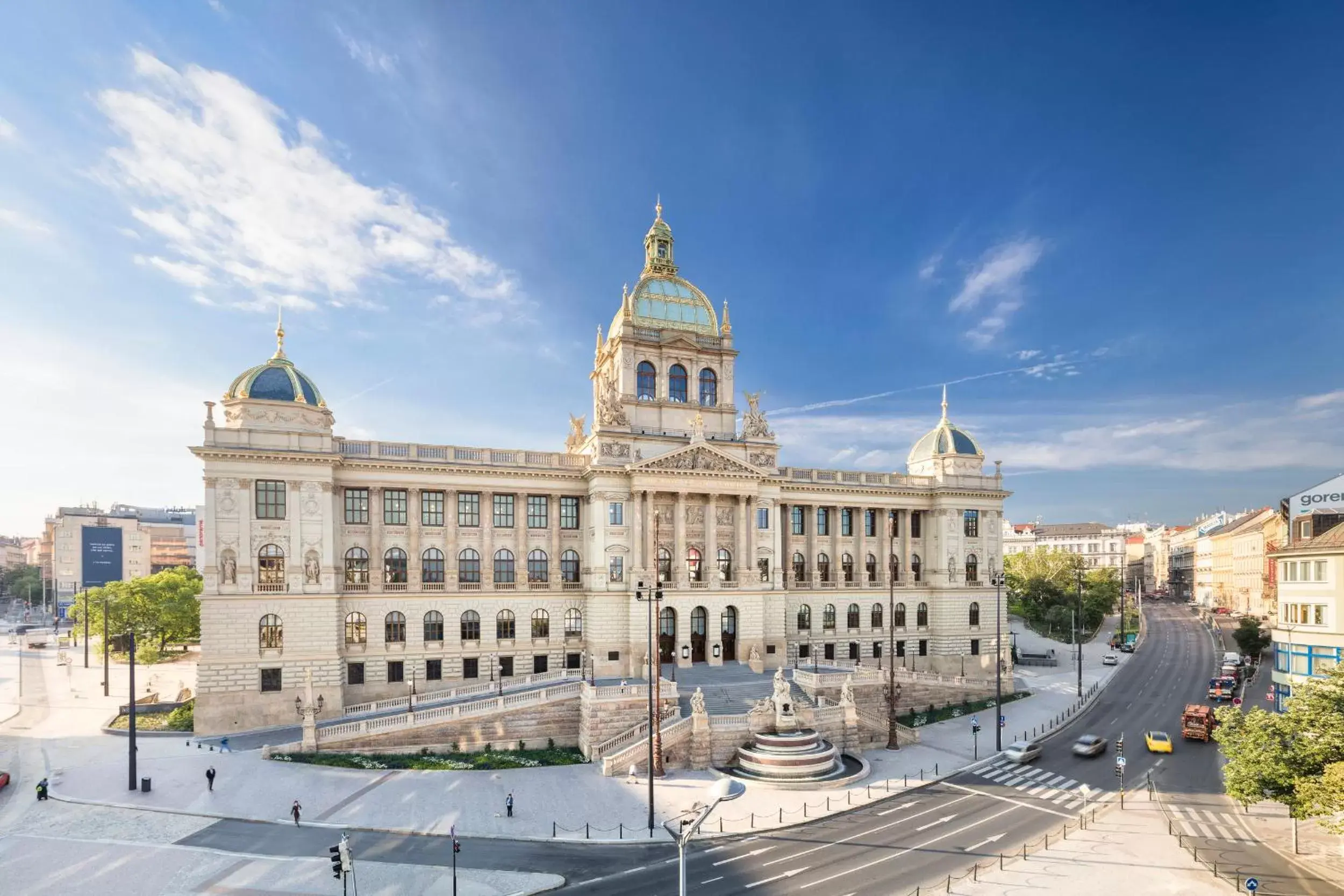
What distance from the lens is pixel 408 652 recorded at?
54062 millimetres

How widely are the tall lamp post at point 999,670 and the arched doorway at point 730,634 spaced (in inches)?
783

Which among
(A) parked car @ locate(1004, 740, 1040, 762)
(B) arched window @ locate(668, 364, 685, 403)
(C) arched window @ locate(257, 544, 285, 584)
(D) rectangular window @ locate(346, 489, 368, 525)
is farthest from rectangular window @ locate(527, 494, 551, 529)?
(A) parked car @ locate(1004, 740, 1040, 762)

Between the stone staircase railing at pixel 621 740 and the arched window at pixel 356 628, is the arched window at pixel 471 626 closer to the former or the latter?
the arched window at pixel 356 628

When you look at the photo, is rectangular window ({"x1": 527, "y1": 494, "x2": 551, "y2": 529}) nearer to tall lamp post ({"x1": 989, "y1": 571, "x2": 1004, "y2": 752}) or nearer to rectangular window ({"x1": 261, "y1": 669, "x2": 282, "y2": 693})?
rectangular window ({"x1": 261, "y1": 669, "x2": 282, "y2": 693})

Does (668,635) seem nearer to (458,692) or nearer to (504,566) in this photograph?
(504,566)

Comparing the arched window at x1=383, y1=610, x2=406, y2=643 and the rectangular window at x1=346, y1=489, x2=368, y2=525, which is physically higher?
the rectangular window at x1=346, y1=489, x2=368, y2=525

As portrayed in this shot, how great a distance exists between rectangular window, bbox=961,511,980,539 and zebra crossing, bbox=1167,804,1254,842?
124 feet

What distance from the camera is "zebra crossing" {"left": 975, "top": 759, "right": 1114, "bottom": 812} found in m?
36.6

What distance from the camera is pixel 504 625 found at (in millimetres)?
56969

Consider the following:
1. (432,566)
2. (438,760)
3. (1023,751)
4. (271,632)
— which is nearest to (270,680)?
(271,632)

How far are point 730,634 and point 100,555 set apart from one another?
147 m

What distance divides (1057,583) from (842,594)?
53293mm

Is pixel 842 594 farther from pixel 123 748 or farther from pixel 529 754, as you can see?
pixel 123 748

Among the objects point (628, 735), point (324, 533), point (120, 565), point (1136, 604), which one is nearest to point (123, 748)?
point (324, 533)
